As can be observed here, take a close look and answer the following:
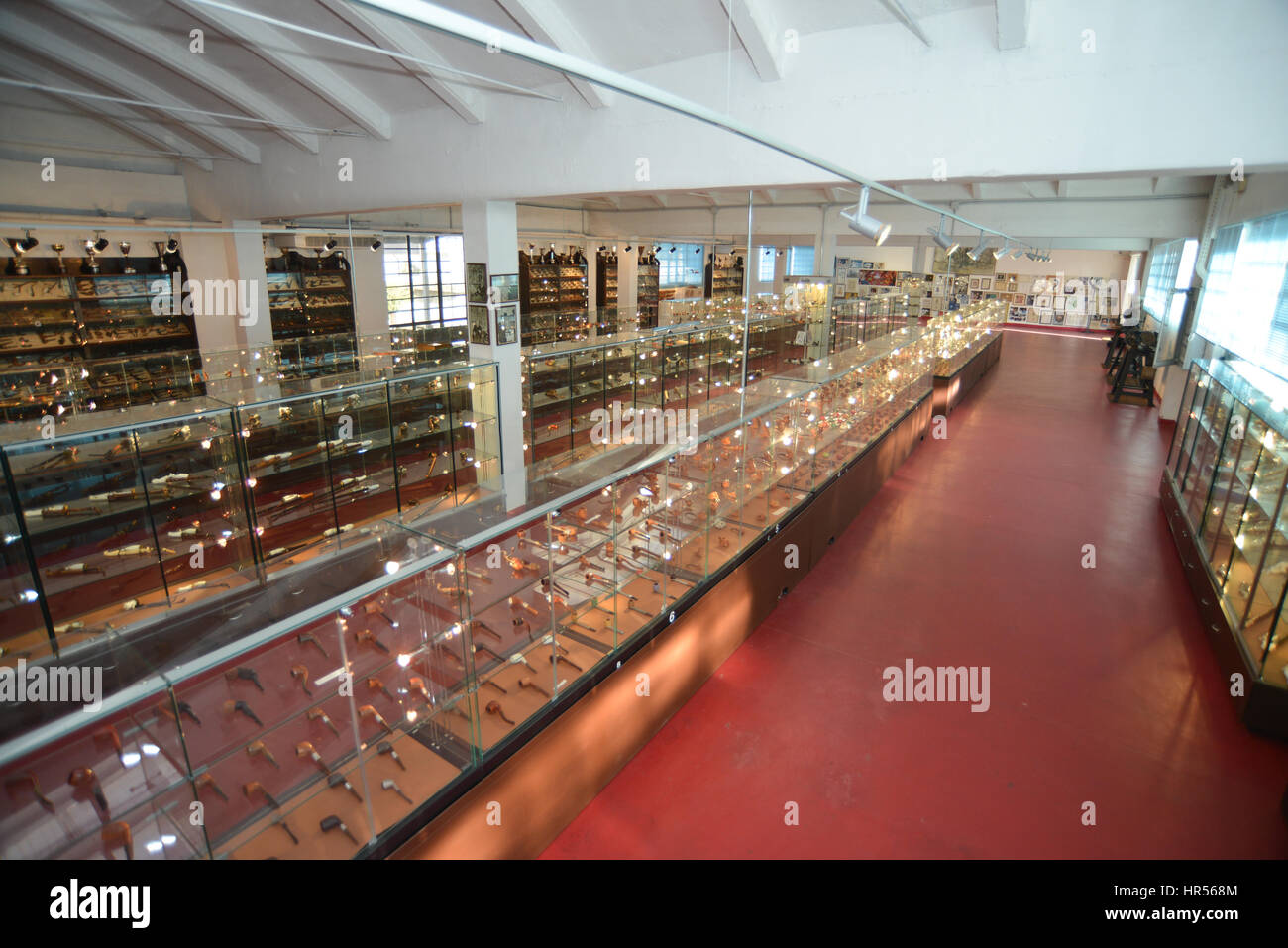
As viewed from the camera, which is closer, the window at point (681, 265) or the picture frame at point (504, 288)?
the picture frame at point (504, 288)

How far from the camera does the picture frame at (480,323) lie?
7.96 m

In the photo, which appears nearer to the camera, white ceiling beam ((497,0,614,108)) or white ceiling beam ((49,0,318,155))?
white ceiling beam ((497,0,614,108))

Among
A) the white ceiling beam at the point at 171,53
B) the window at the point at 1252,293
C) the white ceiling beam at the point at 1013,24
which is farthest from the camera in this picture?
the window at the point at 1252,293

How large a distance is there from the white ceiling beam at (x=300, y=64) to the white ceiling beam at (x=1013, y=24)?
18.5ft

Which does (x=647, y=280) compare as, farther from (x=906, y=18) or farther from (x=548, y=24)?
(x=906, y=18)

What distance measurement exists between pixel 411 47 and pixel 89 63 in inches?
180

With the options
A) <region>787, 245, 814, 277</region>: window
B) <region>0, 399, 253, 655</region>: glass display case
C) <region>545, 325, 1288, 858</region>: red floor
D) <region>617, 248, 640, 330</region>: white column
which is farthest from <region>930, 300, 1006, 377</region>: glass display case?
<region>787, 245, 814, 277</region>: window

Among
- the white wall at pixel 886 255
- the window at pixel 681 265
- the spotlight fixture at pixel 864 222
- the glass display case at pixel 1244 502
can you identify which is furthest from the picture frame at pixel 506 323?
the white wall at pixel 886 255

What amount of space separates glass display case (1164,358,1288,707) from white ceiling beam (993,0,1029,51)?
135 inches

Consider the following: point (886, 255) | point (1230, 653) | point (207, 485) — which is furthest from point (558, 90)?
point (886, 255)

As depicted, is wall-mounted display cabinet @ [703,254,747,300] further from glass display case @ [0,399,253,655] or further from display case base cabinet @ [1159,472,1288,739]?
glass display case @ [0,399,253,655]

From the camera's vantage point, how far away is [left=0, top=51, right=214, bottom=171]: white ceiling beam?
816 centimetres

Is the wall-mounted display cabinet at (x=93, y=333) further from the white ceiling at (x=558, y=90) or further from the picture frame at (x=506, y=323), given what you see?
the picture frame at (x=506, y=323)

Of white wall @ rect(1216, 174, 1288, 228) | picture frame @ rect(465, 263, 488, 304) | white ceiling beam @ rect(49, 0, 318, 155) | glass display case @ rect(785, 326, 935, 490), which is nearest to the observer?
white ceiling beam @ rect(49, 0, 318, 155)
